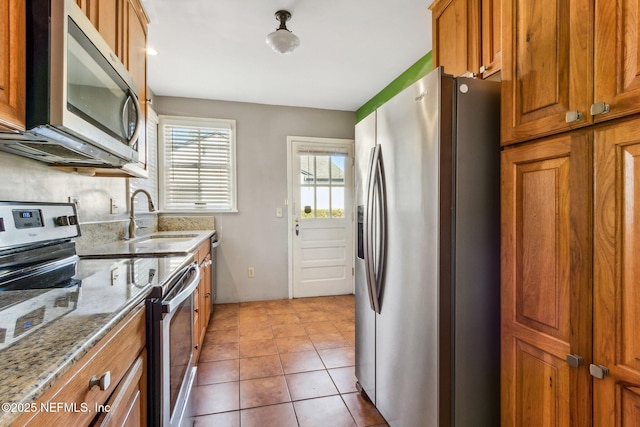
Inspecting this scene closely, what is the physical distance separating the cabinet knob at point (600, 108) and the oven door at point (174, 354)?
4.60ft

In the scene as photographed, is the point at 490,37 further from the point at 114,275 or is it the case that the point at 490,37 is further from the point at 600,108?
the point at 114,275

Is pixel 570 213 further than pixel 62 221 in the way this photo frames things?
No

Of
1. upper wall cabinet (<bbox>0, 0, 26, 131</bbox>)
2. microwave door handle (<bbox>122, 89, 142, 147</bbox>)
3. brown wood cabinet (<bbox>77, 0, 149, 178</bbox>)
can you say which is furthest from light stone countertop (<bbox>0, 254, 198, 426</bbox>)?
brown wood cabinet (<bbox>77, 0, 149, 178</bbox>)

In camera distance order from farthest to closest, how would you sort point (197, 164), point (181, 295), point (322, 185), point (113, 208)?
1. point (322, 185)
2. point (197, 164)
3. point (113, 208)
4. point (181, 295)

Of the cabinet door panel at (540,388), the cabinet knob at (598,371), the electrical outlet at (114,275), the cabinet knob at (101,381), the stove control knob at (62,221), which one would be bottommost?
the cabinet door panel at (540,388)

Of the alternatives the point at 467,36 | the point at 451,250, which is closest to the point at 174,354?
the point at 451,250

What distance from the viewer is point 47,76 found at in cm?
91

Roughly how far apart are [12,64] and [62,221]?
89 centimetres

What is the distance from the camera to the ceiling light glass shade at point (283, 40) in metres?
2.07

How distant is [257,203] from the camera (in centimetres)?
383

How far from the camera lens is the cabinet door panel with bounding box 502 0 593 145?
916 millimetres

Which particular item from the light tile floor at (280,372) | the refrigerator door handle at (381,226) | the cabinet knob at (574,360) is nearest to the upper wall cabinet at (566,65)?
the refrigerator door handle at (381,226)

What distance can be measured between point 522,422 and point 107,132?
1904 mm

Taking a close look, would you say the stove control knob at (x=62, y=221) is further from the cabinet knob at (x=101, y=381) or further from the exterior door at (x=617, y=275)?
the exterior door at (x=617, y=275)
